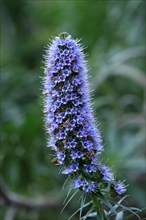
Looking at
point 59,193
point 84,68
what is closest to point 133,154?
point 59,193

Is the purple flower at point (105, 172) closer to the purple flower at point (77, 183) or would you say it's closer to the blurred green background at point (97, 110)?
the purple flower at point (77, 183)

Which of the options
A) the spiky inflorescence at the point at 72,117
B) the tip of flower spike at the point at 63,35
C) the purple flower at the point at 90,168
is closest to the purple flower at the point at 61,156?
the spiky inflorescence at the point at 72,117

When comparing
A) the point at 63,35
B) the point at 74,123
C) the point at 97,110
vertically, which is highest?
the point at 97,110

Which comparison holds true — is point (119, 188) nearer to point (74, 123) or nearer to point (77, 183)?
point (77, 183)

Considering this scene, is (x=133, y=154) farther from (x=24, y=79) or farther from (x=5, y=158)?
(x=24, y=79)

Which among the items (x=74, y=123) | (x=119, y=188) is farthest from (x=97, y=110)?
(x=74, y=123)

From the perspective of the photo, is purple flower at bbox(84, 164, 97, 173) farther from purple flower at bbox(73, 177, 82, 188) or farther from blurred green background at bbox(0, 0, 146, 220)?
blurred green background at bbox(0, 0, 146, 220)
